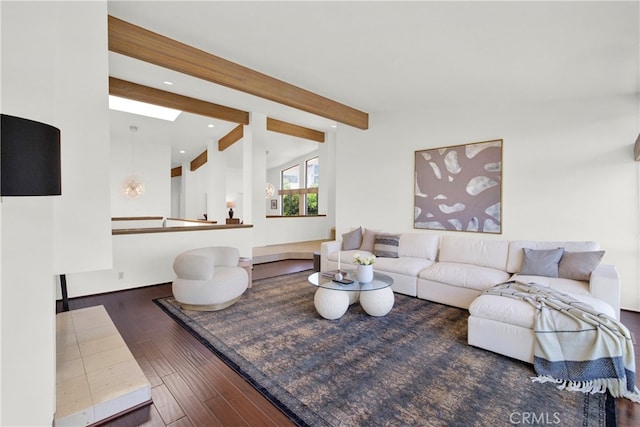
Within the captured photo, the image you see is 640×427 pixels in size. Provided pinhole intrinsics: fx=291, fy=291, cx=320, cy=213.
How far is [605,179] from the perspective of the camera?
3.63 metres

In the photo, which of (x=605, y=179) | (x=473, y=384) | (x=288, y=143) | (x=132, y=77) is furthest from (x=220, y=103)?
(x=605, y=179)

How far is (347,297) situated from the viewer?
10.4ft

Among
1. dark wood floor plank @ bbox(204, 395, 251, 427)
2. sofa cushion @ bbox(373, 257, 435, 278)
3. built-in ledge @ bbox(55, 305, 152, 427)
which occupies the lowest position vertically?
dark wood floor plank @ bbox(204, 395, 251, 427)

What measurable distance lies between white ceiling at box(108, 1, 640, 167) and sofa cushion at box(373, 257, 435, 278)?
8.13 feet

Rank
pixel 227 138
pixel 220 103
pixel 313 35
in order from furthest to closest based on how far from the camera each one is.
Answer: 1. pixel 227 138
2. pixel 220 103
3. pixel 313 35

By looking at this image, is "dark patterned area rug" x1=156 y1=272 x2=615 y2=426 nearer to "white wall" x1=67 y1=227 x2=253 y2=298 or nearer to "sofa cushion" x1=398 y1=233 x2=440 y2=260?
"sofa cushion" x1=398 y1=233 x2=440 y2=260

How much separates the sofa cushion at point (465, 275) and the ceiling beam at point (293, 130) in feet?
16.3

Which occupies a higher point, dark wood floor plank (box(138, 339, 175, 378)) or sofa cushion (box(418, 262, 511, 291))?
sofa cushion (box(418, 262, 511, 291))

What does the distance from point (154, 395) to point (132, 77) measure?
4.32 meters

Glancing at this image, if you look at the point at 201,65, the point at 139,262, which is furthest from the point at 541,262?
the point at 139,262

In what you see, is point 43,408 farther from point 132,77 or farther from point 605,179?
point 605,179

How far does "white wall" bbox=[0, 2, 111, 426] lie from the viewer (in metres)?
1.04

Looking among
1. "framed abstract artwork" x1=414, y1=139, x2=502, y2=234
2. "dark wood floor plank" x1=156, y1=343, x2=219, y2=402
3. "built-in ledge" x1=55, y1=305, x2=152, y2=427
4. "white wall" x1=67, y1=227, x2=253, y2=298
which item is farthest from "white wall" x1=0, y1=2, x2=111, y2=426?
"framed abstract artwork" x1=414, y1=139, x2=502, y2=234

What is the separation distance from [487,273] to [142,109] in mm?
6749
